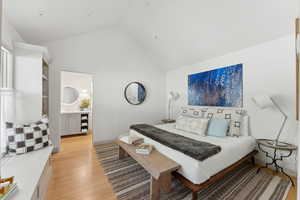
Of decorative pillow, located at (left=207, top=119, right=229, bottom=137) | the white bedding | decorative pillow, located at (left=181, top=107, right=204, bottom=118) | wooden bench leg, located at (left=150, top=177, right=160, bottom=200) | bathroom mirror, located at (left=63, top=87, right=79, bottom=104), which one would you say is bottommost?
wooden bench leg, located at (left=150, top=177, right=160, bottom=200)

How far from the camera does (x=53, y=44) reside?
9.43ft

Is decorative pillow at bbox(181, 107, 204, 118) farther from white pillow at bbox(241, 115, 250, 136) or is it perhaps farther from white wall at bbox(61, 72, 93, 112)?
white wall at bbox(61, 72, 93, 112)

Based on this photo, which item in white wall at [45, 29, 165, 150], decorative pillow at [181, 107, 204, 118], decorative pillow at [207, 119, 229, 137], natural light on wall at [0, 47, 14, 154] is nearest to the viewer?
natural light on wall at [0, 47, 14, 154]

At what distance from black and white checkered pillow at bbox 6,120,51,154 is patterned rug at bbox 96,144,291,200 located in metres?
1.09

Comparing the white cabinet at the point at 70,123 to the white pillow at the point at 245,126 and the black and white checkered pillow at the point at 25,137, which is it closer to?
the black and white checkered pillow at the point at 25,137

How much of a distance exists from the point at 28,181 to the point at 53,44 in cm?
284

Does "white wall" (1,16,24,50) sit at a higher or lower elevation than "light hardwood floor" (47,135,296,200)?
higher

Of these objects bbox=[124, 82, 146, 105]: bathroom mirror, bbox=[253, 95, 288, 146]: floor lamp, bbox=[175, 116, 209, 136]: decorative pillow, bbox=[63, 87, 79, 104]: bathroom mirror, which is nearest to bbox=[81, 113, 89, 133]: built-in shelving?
bbox=[63, 87, 79, 104]: bathroom mirror

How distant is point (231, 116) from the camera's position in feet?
8.21

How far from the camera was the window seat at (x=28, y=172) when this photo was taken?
1115 millimetres

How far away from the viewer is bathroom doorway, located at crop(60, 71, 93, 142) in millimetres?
3966

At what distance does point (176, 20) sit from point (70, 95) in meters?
4.22

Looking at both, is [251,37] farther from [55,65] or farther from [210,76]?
[55,65]

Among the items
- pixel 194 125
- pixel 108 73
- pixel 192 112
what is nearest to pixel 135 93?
pixel 108 73
